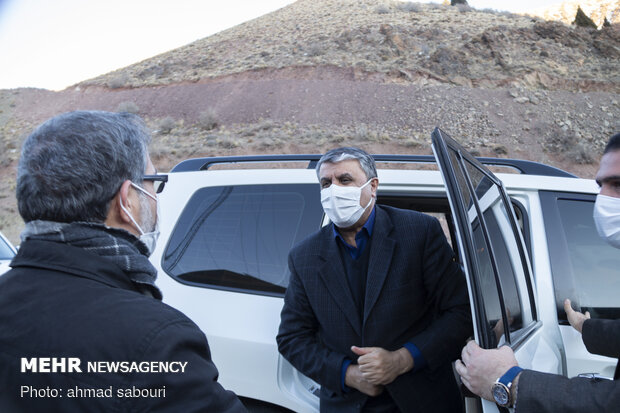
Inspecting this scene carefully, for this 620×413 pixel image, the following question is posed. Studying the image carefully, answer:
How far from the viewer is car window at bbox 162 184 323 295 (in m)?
2.51

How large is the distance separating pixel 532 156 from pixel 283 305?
22.3 m

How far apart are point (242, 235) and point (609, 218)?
1.78m

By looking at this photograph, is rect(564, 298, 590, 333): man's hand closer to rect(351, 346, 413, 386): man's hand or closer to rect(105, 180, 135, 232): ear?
rect(351, 346, 413, 386): man's hand

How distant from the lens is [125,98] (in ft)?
113

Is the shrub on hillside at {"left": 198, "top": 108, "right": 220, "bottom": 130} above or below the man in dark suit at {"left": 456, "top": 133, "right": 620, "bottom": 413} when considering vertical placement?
above

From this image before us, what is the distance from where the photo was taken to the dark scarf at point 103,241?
4.17ft

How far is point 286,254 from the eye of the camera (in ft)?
8.30

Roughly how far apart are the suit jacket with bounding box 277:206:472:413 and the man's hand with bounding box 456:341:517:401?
0.46m

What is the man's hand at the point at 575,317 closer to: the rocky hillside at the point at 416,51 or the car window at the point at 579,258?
the car window at the point at 579,258

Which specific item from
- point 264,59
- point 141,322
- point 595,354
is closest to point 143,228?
point 141,322

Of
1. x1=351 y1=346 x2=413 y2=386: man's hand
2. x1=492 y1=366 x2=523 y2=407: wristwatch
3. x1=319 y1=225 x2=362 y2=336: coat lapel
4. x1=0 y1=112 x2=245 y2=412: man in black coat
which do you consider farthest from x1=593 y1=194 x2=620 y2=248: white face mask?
x1=0 y1=112 x2=245 y2=412: man in black coat

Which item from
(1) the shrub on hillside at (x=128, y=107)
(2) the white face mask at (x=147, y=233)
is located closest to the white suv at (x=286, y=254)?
(2) the white face mask at (x=147, y=233)

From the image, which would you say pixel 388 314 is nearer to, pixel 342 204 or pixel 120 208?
pixel 342 204

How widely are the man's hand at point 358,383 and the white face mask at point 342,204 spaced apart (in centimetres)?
72
